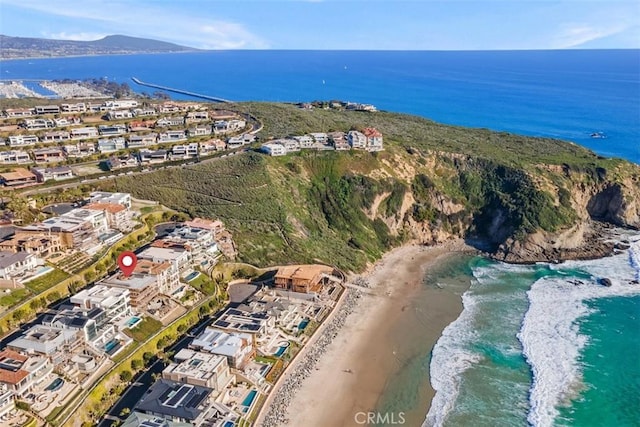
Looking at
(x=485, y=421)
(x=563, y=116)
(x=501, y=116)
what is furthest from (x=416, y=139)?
(x=563, y=116)

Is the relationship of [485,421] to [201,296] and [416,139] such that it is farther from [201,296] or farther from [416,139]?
[416,139]

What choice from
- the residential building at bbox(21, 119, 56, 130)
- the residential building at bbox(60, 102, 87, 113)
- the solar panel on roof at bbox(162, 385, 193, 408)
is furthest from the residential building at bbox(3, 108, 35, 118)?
the solar panel on roof at bbox(162, 385, 193, 408)

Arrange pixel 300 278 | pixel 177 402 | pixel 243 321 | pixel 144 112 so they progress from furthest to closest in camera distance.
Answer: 1. pixel 144 112
2. pixel 300 278
3. pixel 243 321
4. pixel 177 402

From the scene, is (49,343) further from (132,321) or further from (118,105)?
(118,105)

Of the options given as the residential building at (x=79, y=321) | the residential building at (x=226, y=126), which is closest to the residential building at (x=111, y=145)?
the residential building at (x=226, y=126)

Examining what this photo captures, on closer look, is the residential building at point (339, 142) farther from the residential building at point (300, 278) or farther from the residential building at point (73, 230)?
the residential building at point (73, 230)

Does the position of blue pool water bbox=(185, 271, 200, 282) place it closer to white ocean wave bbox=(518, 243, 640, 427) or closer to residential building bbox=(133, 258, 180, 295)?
residential building bbox=(133, 258, 180, 295)

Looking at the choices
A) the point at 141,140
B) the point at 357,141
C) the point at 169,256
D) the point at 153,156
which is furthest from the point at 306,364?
the point at 141,140
